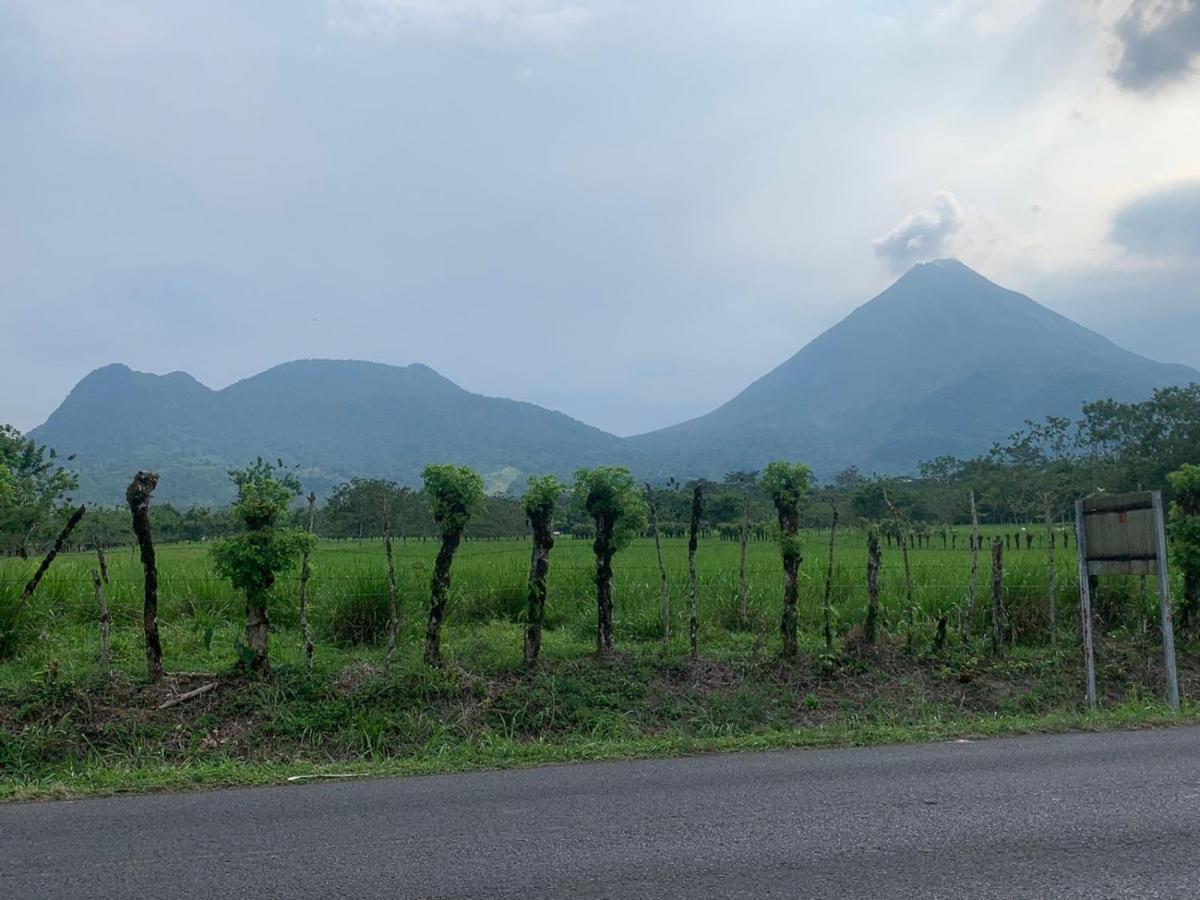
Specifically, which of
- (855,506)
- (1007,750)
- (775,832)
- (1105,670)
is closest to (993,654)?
(1105,670)

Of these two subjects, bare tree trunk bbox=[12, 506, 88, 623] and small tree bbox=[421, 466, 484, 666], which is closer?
small tree bbox=[421, 466, 484, 666]

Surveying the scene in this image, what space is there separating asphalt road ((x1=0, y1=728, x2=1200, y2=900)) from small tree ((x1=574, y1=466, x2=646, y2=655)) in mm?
3241

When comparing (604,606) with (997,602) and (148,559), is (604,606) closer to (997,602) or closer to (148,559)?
(148,559)

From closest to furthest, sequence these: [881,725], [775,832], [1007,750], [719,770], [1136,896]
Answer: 1. [1136,896]
2. [775,832]
3. [719,770]
4. [1007,750]
5. [881,725]

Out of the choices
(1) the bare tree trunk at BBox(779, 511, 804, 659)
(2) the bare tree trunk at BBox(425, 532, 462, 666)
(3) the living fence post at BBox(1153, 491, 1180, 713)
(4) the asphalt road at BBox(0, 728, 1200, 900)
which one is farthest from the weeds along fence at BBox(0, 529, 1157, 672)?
(4) the asphalt road at BBox(0, 728, 1200, 900)

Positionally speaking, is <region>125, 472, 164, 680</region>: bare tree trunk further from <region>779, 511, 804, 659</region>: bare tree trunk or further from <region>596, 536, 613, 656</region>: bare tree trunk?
<region>779, 511, 804, 659</region>: bare tree trunk

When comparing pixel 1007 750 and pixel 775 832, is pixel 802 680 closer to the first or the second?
pixel 1007 750

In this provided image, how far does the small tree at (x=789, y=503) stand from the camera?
9.71 m

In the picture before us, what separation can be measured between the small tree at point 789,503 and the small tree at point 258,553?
4.80 metres

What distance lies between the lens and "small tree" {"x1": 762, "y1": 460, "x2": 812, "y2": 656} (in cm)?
971

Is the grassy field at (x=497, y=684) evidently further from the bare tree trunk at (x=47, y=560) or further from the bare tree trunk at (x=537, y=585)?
the bare tree trunk at (x=47, y=560)

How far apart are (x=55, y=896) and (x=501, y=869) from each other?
6.47ft

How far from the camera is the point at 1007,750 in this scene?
22.2 ft

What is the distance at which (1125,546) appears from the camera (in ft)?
28.3
